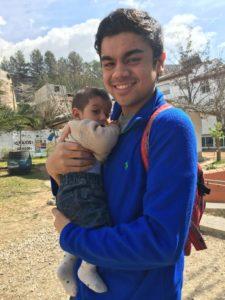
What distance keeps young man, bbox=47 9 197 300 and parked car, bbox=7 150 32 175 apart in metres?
15.5

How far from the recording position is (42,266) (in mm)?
5336

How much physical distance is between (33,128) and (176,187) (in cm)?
2448

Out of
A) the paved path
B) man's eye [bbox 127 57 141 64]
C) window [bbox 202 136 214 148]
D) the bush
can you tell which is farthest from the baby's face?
window [bbox 202 136 214 148]

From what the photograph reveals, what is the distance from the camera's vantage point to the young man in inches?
46.3

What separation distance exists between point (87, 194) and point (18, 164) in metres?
15.7

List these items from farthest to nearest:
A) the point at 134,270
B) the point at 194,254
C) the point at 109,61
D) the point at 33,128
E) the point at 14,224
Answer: the point at 33,128 → the point at 14,224 → the point at 194,254 → the point at 109,61 → the point at 134,270

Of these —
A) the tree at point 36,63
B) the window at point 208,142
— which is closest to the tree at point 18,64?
the tree at point 36,63

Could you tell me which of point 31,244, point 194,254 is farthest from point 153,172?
point 31,244

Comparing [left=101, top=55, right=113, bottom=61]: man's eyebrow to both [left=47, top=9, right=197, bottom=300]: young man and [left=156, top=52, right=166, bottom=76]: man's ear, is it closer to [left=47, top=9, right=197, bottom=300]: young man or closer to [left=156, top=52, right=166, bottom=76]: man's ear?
[left=47, top=9, right=197, bottom=300]: young man

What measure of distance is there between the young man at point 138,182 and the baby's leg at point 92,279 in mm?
23

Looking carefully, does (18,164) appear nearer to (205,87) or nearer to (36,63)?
(205,87)

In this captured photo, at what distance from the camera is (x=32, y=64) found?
73375 mm

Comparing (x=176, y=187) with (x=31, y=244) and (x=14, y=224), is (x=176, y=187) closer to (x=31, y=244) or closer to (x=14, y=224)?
(x=31, y=244)

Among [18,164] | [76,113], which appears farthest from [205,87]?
[76,113]
